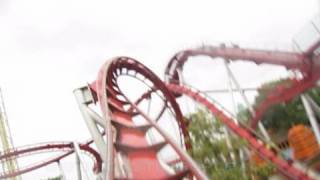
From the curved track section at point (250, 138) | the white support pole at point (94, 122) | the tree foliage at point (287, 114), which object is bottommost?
the tree foliage at point (287, 114)

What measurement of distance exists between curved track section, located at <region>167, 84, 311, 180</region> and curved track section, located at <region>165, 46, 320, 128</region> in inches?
95.8

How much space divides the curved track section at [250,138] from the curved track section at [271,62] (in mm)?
2432

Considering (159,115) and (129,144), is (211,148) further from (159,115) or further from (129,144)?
(159,115)

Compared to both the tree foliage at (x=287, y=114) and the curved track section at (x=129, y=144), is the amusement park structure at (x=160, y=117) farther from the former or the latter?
the tree foliage at (x=287, y=114)

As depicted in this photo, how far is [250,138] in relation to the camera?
16.6 m

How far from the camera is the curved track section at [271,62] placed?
18109mm

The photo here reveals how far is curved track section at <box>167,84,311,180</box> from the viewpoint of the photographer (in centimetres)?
1509

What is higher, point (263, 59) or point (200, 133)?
point (263, 59)

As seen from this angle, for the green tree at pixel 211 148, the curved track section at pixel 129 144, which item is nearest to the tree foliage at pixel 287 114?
the green tree at pixel 211 148

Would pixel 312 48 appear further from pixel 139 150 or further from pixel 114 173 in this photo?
pixel 114 173

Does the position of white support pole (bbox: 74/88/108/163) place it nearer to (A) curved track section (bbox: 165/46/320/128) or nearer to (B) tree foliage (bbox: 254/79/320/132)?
(A) curved track section (bbox: 165/46/320/128)

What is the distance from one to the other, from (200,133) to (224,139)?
2.58ft

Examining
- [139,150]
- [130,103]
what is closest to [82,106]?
[130,103]

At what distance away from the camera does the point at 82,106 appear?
13953 mm
